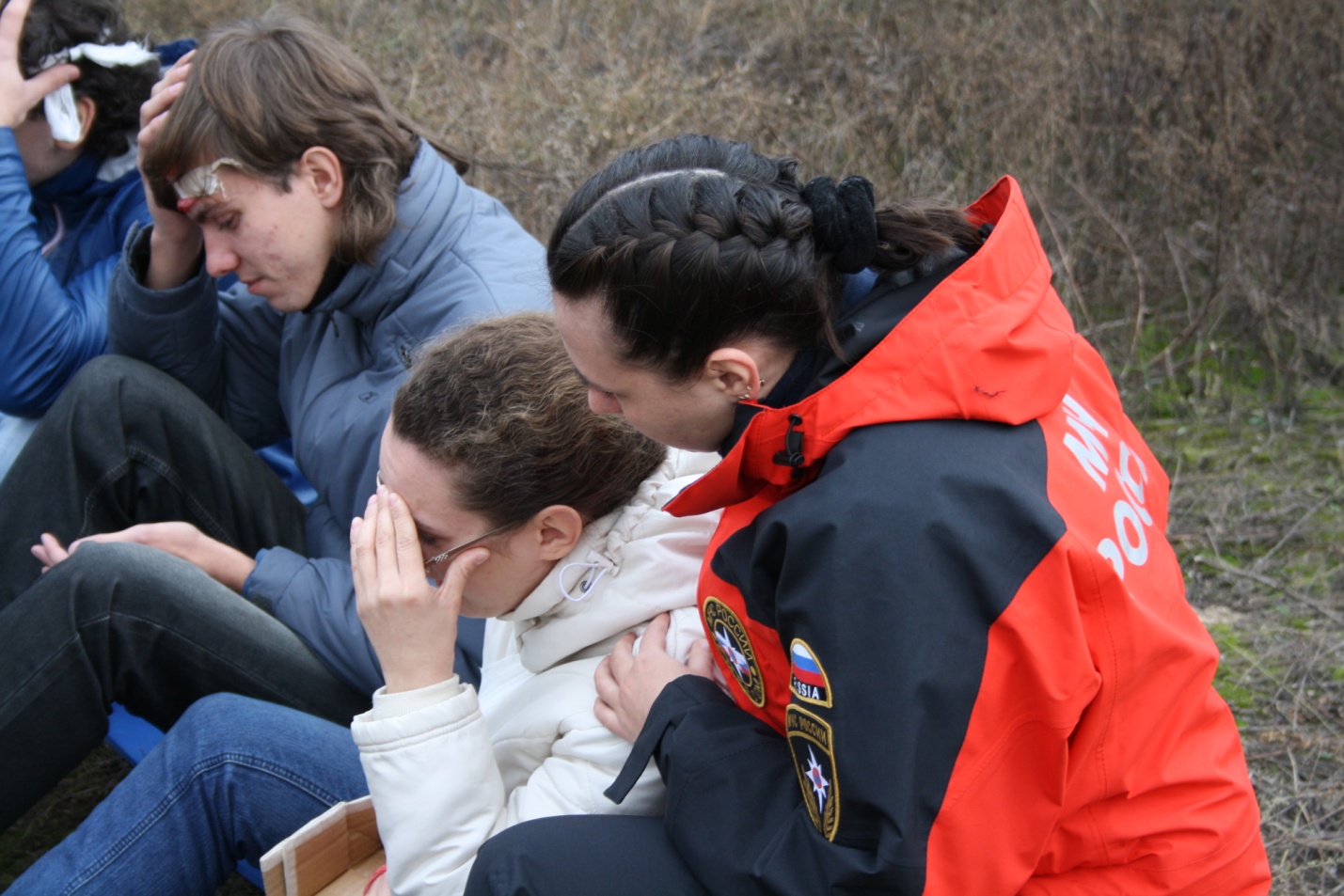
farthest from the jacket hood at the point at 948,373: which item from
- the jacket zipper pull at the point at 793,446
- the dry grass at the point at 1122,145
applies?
the dry grass at the point at 1122,145

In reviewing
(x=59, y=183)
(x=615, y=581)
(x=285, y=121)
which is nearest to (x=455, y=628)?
(x=615, y=581)

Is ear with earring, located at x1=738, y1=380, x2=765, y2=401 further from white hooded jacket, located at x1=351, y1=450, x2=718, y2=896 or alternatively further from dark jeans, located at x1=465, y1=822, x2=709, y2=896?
dark jeans, located at x1=465, y1=822, x2=709, y2=896

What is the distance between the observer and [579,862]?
55.6 inches

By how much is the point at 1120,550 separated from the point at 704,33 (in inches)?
198

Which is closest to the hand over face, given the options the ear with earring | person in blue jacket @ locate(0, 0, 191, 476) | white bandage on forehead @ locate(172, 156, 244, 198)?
the ear with earring

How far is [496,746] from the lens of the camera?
1734 millimetres

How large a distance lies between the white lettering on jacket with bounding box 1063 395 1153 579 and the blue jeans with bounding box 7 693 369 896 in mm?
1237

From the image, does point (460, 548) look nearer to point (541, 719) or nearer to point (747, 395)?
point (541, 719)

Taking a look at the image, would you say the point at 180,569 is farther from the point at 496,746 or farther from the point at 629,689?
the point at 629,689

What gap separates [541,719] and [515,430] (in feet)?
1.37

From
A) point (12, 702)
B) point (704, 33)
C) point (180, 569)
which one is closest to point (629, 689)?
point (180, 569)

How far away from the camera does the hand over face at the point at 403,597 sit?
1654mm

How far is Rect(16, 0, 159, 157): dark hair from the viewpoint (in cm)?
297

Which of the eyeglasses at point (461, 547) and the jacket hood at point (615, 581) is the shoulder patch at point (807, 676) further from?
the eyeglasses at point (461, 547)
